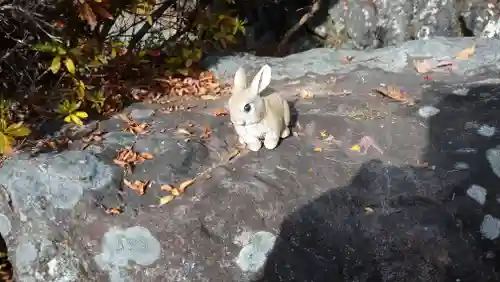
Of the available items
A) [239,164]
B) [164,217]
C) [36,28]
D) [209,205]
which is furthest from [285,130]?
[36,28]

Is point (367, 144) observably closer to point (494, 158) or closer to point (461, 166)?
point (461, 166)

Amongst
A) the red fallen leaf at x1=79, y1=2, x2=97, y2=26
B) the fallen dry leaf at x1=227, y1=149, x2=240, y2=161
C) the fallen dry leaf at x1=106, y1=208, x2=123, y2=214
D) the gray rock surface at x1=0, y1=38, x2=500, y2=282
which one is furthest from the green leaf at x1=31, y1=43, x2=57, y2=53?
the fallen dry leaf at x1=227, y1=149, x2=240, y2=161

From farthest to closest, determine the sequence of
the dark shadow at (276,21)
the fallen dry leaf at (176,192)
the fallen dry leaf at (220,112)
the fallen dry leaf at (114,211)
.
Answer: the dark shadow at (276,21)
the fallen dry leaf at (220,112)
the fallen dry leaf at (176,192)
the fallen dry leaf at (114,211)

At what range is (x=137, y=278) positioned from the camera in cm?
301

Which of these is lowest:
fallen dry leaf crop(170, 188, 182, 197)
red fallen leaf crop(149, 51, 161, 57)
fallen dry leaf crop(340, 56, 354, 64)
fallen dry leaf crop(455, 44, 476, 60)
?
fallen dry leaf crop(170, 188, 182, 197)

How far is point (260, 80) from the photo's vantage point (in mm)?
3393

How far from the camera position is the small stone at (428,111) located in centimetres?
378

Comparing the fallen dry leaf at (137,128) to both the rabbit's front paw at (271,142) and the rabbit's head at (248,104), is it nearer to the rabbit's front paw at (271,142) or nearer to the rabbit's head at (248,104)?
the rabbit's head at (248,104)

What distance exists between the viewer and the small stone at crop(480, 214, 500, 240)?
317 centimetres

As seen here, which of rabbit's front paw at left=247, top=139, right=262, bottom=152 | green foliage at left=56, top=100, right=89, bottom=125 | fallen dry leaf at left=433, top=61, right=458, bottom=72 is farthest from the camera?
fallen dry leaf at left=433, top=61, right=458, bottom=72

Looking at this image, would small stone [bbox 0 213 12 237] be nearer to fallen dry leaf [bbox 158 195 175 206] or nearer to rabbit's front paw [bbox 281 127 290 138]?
fallen dry leaf [bbox 158 195 175 206]

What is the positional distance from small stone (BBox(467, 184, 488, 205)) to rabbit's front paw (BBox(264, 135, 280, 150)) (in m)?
1.22

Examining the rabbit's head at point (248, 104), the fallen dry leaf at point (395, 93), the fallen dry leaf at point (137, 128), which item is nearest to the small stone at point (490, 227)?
the fallen dry leaf at point (395, 93)

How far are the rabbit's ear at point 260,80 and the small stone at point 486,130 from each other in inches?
58.1
